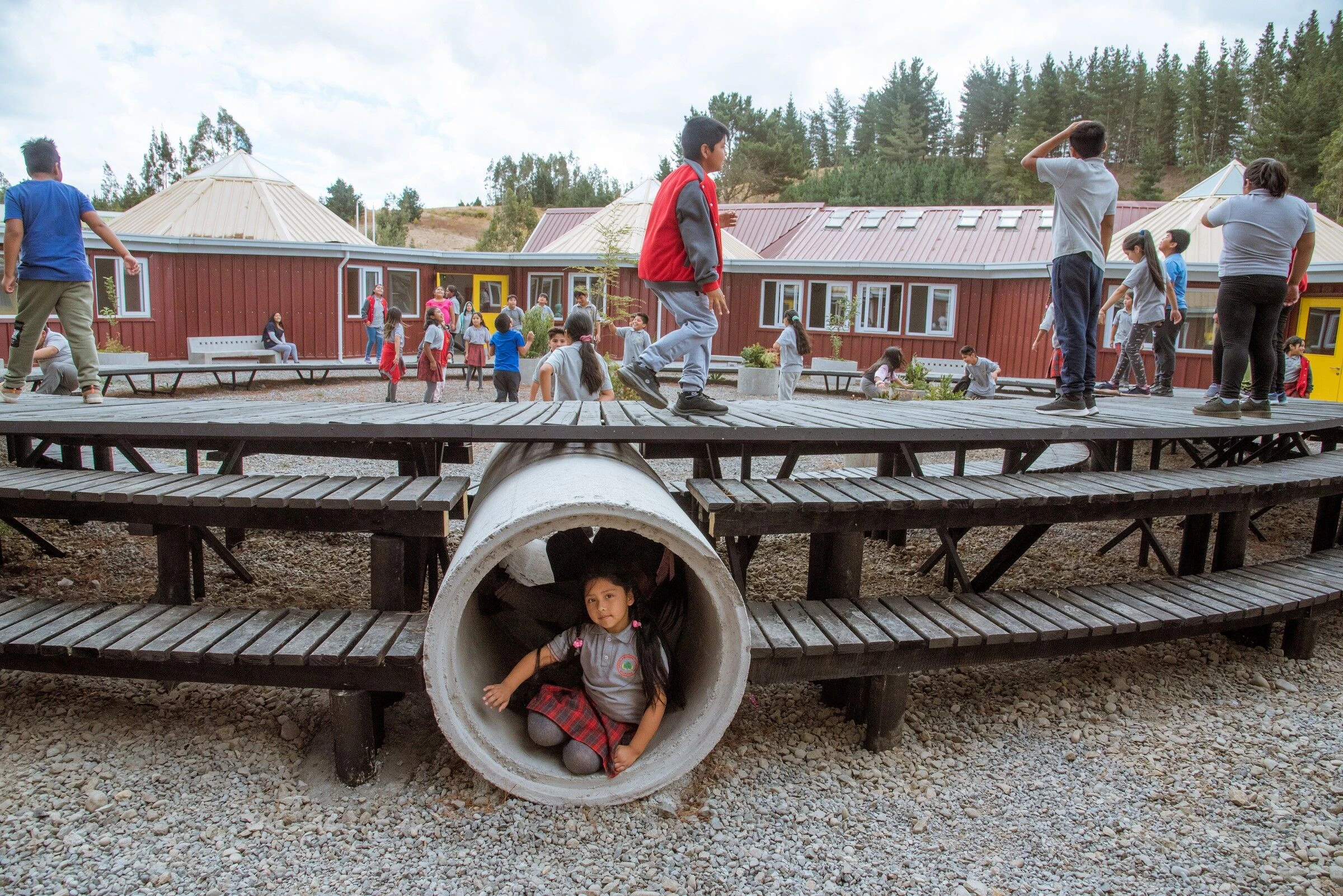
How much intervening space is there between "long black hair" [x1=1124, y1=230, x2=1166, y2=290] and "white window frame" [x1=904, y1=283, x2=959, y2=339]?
572 inches

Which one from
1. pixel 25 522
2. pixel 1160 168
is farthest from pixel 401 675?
pixel 1160 168

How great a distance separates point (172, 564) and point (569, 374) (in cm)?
334

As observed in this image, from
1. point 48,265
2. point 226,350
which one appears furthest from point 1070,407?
point 226,350

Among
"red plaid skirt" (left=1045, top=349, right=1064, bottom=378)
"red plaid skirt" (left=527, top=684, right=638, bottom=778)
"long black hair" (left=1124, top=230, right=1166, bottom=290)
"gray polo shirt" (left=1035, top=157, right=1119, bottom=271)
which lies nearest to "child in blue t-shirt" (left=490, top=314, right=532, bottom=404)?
"long black hair" (left=1124, top=230, right=1166, bottom=290)

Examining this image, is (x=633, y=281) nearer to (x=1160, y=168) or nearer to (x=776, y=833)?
(x=776, y=833)

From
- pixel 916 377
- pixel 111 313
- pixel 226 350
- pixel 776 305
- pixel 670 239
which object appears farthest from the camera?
pixel 776 305

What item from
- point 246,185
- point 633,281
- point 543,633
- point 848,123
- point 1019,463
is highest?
point 848,123

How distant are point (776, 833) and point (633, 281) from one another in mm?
22156

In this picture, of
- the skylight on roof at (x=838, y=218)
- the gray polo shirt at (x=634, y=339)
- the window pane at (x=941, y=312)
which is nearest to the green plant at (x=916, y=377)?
the gray polo shirt at (x=634, y=339)

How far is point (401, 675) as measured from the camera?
3.27 meters

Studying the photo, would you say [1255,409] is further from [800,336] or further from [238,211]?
[238,211]

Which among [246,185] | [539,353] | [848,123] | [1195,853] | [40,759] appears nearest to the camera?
[1195,853]

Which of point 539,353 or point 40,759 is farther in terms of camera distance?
point 539,353

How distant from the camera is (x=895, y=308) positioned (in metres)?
23.0
